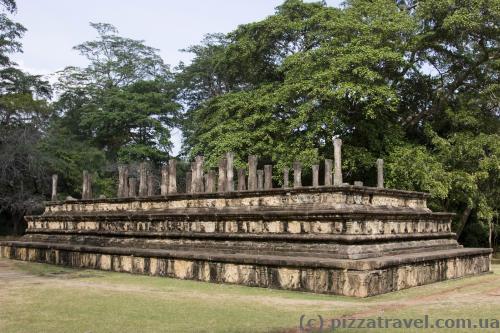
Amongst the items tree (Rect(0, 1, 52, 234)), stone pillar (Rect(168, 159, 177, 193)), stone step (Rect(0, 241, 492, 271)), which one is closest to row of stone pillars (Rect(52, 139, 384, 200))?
stone pillar (Rect(168, 159, 177, 193))

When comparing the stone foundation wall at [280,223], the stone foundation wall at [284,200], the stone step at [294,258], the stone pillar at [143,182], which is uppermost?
the stone pillar at [143,182]

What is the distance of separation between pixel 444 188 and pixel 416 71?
7090mm

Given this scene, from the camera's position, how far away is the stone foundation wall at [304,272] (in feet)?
31.3

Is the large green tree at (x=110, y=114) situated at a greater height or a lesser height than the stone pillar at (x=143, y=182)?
greater

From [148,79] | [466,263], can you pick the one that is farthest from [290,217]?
[148,79]

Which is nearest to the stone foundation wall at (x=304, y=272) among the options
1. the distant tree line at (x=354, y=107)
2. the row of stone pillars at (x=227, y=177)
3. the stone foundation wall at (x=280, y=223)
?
the stone foundation wall at (x=280, y=223)

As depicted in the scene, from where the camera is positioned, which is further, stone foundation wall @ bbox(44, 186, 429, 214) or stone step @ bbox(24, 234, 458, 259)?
stone foundation wall @ bbox(44, 186, 429, 214)

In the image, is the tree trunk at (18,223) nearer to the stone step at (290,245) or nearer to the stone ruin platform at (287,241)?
the stone ruin platform at (287,241)

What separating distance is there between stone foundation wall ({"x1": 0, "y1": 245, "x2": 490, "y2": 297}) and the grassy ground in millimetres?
291

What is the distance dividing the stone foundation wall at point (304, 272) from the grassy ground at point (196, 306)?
291 millimetres

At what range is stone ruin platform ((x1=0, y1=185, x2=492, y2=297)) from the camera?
33.3 ft

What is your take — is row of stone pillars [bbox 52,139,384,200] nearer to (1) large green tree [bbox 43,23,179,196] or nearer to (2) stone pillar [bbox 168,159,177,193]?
(2) stone pillar [bbox 168,159,177,193]

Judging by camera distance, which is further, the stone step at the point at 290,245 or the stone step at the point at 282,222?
the stone step at the point at 282,222

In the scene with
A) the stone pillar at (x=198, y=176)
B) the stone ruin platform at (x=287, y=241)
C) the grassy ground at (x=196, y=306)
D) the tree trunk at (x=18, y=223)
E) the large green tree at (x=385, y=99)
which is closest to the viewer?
the grassy ground at (x=196, y=306)
